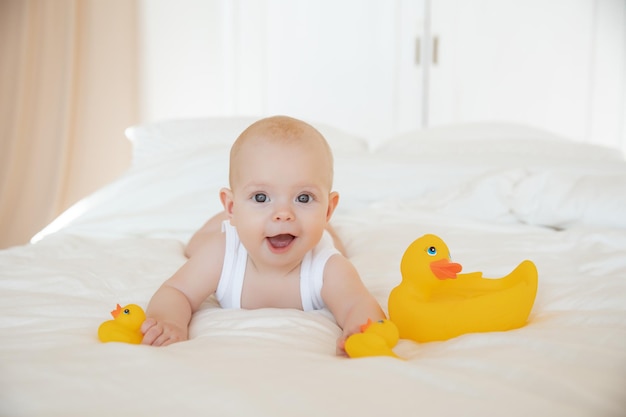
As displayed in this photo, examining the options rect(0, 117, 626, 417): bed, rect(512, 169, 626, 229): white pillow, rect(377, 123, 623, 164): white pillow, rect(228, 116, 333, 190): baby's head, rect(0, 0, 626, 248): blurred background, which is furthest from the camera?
rect(0, 0, 626, 248): blurred background

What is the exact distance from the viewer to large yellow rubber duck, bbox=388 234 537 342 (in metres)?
0.84

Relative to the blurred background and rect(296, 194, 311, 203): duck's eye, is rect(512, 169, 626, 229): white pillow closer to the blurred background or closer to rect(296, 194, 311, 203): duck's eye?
rect(296, 194, 311, 203): duck's eye

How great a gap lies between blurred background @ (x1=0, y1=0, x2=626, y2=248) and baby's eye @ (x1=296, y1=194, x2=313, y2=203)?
96.1 inches

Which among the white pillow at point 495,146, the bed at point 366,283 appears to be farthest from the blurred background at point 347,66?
the bed at point 366,283

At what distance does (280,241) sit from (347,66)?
8.24ft

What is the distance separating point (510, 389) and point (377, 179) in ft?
4.46

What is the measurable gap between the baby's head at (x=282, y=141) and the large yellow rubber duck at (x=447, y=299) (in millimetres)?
220

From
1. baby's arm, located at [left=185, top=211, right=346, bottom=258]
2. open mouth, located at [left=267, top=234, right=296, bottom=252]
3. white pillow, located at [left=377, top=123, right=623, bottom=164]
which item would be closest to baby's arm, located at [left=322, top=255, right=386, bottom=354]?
Answer: open mouth, located at [left=267, top=234, right=296, bottom=252]

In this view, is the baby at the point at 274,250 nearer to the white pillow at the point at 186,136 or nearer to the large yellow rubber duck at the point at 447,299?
the large yellow rubber duck at the point at 447,299

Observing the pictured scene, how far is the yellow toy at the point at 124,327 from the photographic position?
2.67 feet

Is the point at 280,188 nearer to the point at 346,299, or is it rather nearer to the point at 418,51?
the point at 346,299

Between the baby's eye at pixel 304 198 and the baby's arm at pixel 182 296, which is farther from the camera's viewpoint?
Result: the baby's eye at pixel 304 198

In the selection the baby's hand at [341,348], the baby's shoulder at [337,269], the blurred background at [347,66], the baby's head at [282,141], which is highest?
the blurred background at [347,66]

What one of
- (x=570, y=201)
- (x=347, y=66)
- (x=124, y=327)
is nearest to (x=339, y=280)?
(x=124, y=327)
